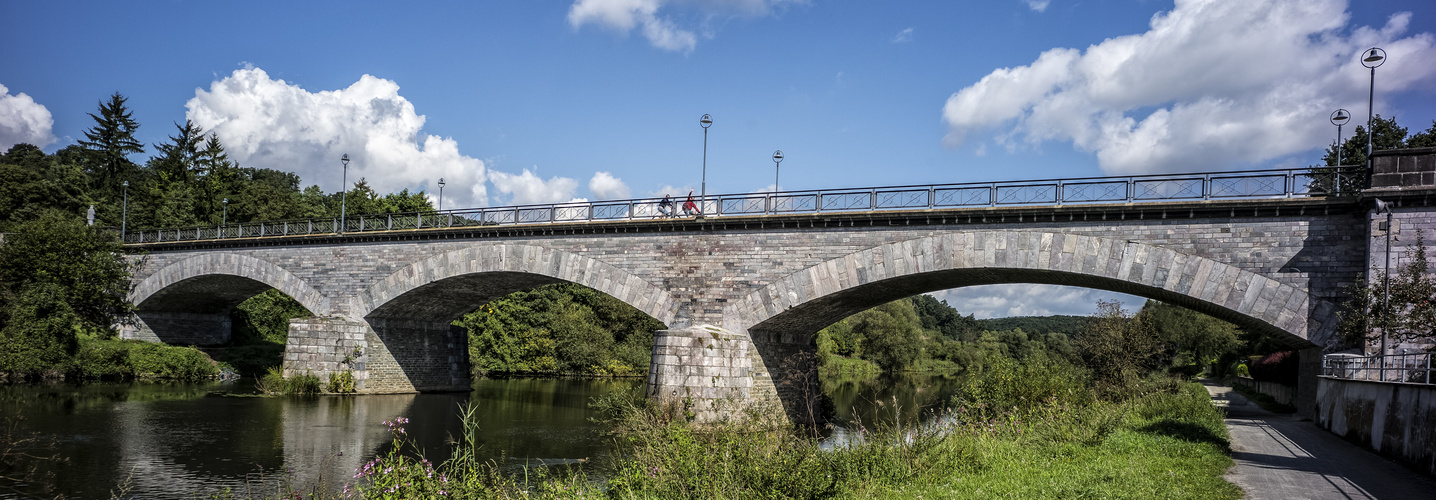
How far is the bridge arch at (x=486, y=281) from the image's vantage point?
24766mm

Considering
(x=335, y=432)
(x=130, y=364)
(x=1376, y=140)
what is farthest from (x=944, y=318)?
(x=335, y=432)

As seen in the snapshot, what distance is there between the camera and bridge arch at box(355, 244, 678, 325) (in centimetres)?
2477

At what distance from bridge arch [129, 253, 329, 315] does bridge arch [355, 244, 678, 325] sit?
3247 mm

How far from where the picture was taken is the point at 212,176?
216ft

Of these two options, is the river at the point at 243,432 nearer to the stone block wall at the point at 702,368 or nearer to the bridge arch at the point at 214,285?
the stone block wall at the point at 702,368

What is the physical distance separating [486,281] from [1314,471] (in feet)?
81.2

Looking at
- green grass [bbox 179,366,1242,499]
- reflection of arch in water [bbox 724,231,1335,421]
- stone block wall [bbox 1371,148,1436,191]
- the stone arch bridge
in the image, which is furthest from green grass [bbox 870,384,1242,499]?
stone block wall [bbox 1371,148,1436,191]

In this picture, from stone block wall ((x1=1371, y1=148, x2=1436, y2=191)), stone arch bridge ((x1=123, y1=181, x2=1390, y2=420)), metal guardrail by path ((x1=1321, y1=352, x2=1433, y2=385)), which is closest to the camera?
metal guardrail by path ((x1=1321, y1=352, x2=1433, y2=385))

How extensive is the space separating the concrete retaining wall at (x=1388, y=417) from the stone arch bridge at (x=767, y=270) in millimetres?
2636

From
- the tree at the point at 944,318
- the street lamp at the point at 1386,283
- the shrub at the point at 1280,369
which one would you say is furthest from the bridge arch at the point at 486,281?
the tree at the point at 944,318

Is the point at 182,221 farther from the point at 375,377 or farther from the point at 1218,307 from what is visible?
the point at 1218,307

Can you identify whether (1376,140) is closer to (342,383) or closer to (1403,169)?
(1403,169)

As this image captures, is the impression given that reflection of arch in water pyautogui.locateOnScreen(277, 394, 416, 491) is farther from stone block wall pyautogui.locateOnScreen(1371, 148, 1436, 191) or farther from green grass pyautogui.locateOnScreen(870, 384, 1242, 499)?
stone block wall pyautogui.locateOnScreen(1371, 148, 1436, 191)

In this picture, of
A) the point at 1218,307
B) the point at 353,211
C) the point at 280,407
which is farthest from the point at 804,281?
the point at 353,211
